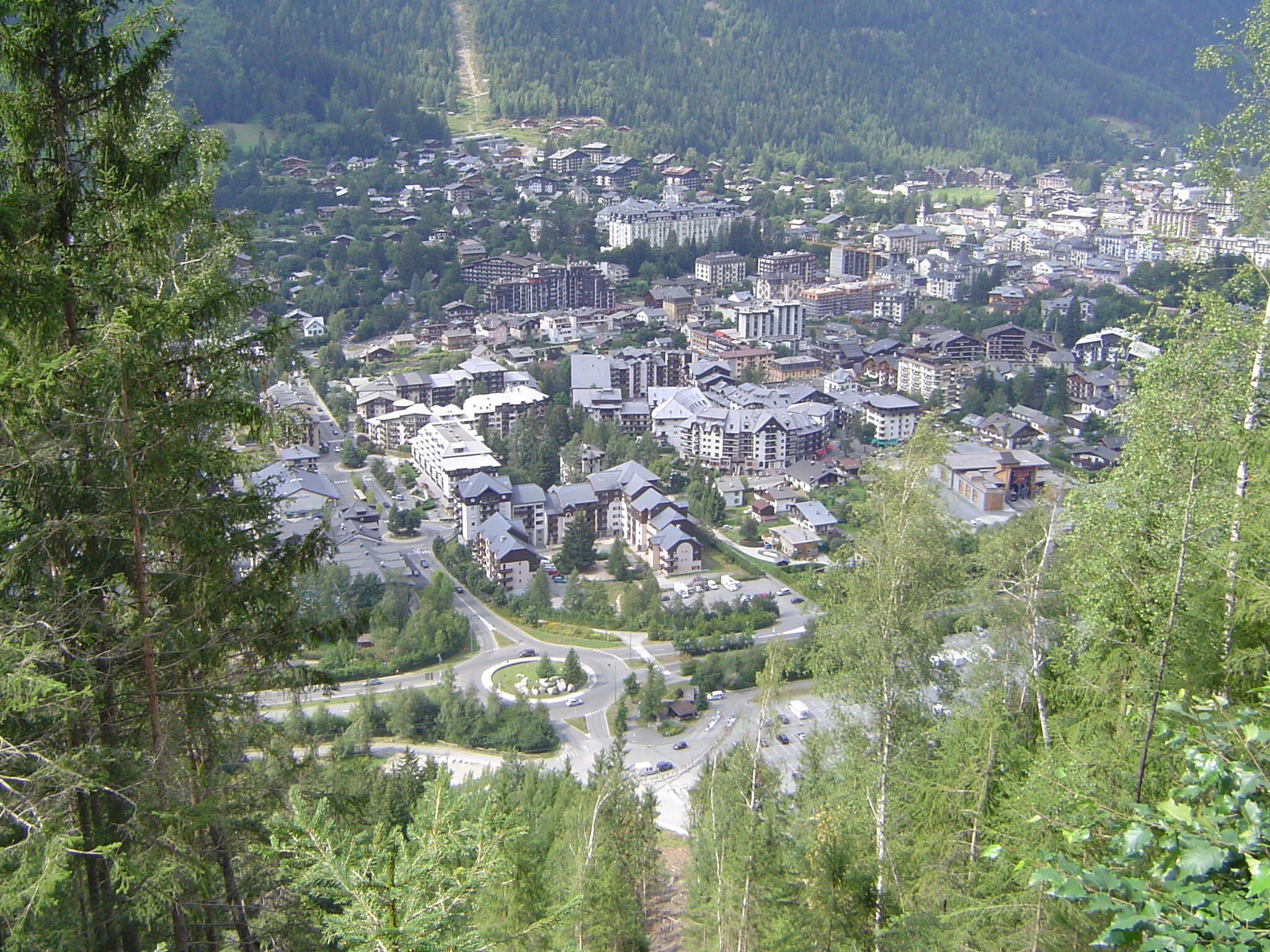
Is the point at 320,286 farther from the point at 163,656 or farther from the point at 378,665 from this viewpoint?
the point at 163,656

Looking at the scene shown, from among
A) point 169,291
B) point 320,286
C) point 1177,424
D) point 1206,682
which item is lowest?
point 320,286

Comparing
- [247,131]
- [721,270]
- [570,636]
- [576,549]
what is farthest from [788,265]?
[570,636]

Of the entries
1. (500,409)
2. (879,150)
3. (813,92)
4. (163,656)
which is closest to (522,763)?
(163,656)

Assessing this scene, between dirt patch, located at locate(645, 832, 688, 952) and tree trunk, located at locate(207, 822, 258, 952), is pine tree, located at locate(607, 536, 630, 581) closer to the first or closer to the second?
dirt patch, located at locate(645, 832, 688, 952)

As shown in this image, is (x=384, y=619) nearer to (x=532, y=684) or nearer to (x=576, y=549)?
(x=532, y=684)

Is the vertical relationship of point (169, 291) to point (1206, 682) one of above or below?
above

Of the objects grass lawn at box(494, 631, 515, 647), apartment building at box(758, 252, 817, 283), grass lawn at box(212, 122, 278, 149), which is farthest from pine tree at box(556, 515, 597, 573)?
grass lawn at box(212, 122, 278, 149)
